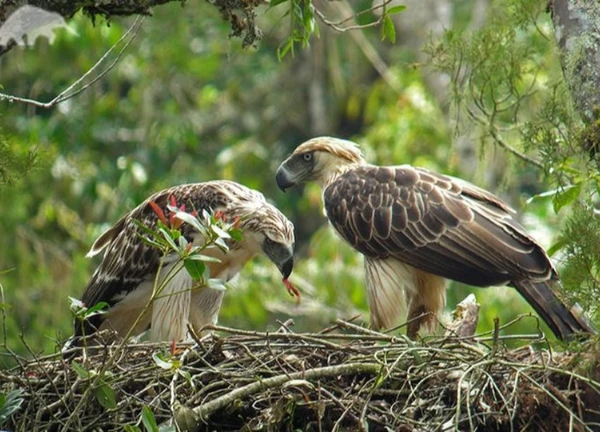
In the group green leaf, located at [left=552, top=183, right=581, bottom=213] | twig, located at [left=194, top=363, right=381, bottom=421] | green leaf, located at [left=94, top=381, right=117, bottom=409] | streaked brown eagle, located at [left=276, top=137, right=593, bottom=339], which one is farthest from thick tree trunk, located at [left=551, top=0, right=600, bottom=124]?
green leaf, located at [left=94, top=381, right=117, bottom=409]

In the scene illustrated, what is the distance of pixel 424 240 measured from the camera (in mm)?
8641

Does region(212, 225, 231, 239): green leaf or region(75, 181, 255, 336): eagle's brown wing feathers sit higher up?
region(212, 225, 231, 239): green leaf

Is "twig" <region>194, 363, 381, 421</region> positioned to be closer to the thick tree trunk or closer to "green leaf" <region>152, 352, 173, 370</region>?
"green leaf" <region>152, 352, 173, 370</region>

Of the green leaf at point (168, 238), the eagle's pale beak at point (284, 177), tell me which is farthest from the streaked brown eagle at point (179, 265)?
the green leaf at point (168, 238)

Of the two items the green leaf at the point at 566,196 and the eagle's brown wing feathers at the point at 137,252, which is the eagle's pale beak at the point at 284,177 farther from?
the green leaf at the point at 566,196

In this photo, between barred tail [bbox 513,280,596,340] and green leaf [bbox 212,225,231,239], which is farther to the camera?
barred tail [bbox 513,280,596,340]

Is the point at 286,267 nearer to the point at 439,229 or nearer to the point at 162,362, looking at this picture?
the point at 439,229

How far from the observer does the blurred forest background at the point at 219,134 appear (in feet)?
46.9

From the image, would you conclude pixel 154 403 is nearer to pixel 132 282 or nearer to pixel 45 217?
pixel 132 282

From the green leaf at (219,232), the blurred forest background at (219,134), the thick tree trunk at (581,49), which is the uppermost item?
the thick tree trunk at (581,49)

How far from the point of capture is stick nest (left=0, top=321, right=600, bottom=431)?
636 centimetres

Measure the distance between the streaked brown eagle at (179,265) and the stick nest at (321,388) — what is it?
1.40m

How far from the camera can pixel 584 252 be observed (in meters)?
5.84

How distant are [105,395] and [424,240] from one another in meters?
2.91
